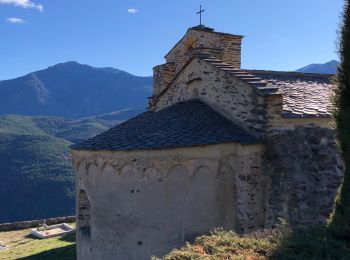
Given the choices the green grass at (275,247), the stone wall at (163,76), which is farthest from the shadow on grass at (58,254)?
the green grass at (275,247)

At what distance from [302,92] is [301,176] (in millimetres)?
3314

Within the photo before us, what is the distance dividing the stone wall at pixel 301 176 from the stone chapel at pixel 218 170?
21 mm

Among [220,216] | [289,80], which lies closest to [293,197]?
[220,216]

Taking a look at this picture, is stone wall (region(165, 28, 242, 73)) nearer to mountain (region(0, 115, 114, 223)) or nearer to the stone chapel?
the stone chapel

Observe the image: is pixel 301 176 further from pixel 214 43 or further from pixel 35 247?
pixel 35 247

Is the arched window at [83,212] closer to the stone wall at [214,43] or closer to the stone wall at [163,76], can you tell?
the stone wall at [163,76]

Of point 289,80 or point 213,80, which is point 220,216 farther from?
point 289,80

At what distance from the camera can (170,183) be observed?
9.69 meters

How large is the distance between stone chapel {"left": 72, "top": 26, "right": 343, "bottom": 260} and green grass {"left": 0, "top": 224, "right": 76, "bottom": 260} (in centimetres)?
657

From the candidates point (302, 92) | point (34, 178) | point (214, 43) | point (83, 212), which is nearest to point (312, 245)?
point (302, 92)

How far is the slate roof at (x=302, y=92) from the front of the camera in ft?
31.6

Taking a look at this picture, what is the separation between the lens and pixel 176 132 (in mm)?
9977

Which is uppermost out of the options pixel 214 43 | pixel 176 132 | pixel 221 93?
pixel 214 43

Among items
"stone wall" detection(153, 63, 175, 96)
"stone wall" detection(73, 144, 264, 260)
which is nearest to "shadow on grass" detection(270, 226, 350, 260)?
"stone wall" detection(73, 144, 264, 260)
